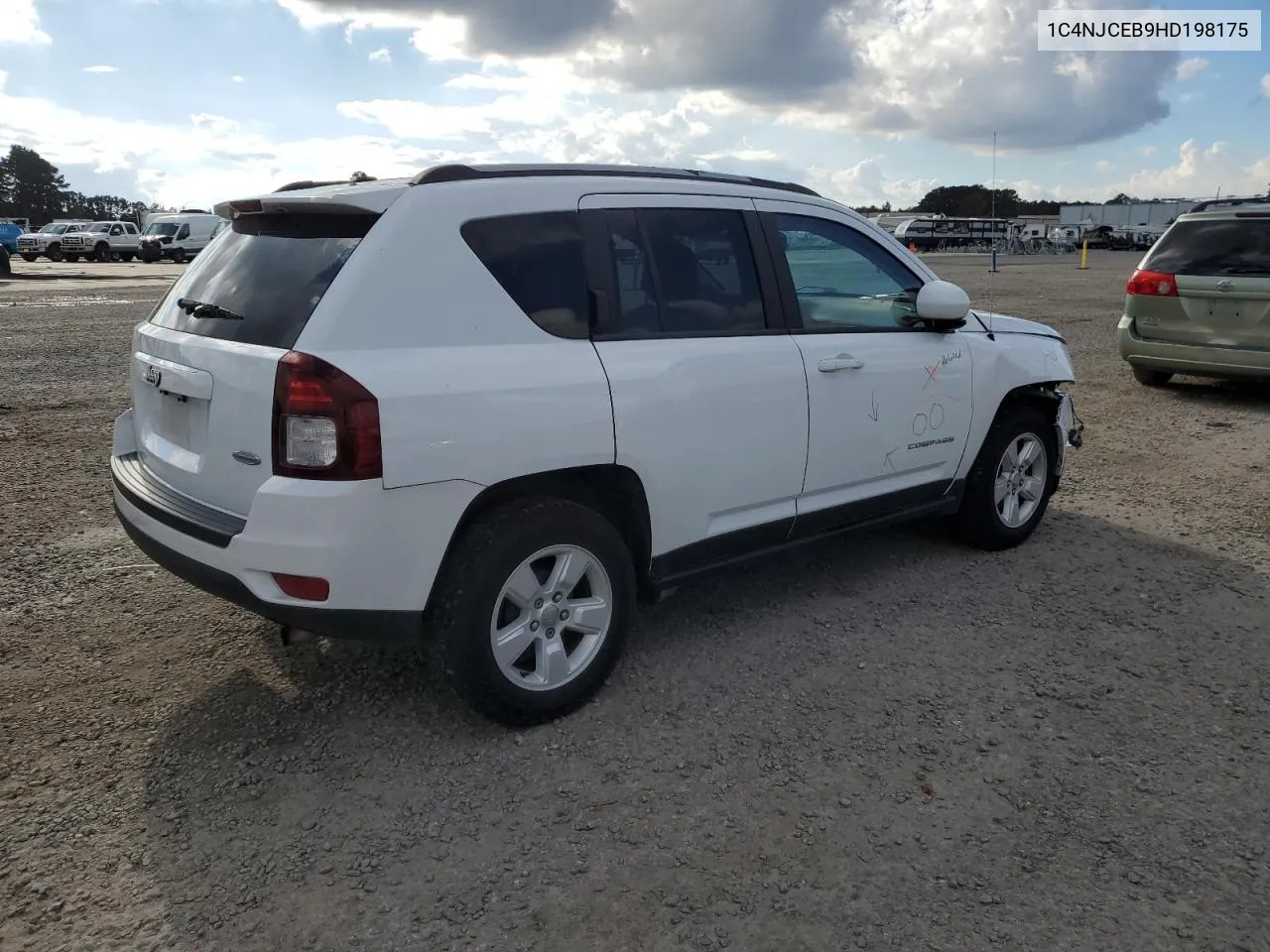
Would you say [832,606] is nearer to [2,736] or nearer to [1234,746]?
[1234,746]

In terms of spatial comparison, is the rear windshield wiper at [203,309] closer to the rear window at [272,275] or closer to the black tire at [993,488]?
the rear window at [272,275]

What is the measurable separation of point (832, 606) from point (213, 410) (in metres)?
2.77

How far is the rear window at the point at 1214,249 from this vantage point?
883cm

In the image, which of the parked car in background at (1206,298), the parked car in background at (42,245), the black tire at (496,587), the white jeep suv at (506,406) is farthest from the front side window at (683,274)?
the parked car in background at (42,245)

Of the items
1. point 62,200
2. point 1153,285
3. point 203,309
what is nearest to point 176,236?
point 1153,285

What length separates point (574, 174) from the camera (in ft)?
12.0

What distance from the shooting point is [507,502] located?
10.9 ft

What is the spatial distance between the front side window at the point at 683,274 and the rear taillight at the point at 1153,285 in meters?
6.77

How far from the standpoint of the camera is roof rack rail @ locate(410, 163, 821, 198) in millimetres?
3332

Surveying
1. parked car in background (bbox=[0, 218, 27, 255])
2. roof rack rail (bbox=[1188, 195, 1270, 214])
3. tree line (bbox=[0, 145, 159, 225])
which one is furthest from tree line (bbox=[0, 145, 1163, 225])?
roof rack rail (bbox=[1188, 195, 1270, 214])

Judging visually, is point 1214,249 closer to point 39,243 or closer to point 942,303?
point 942,303

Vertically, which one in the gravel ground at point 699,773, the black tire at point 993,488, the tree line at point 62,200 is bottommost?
the gravel ground at point 699,773

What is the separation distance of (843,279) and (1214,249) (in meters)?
6.48

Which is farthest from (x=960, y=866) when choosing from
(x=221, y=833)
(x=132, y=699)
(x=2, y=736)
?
(x=2, y=736)
